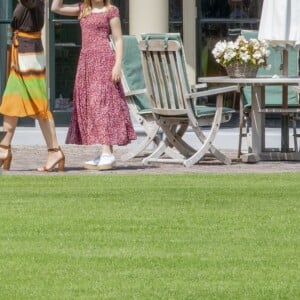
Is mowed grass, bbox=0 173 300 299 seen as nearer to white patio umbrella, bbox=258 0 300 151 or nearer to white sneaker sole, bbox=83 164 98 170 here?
white sneaker sole, bbox=83 164 98 170

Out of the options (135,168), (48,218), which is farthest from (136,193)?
(135,168)

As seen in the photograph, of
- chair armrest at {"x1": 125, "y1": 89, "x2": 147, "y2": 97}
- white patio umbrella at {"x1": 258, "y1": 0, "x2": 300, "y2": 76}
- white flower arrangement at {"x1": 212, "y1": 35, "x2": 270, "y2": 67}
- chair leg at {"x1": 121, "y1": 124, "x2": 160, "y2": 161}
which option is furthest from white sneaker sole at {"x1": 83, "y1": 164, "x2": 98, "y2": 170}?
white patio umbrella at {"x1": 258, "y1": 0, "x2": 300, "y2": 76}

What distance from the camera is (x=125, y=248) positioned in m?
8.59

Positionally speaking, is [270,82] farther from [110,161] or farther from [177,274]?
[177,274]

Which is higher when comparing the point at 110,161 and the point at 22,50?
the point at 22,50

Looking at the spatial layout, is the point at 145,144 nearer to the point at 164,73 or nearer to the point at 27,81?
the point at 164,73

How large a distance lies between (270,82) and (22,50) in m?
2.46

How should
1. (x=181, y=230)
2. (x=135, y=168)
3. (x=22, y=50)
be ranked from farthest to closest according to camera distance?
(x=135, y=168), (x=22, y=50), (x=181, y=230)

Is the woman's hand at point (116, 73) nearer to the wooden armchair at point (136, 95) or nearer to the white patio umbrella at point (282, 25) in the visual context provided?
the wooden armchair at point (136, 95)

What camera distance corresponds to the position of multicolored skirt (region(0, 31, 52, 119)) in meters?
13.0

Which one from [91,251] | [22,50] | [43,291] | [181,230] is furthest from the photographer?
[22,50]

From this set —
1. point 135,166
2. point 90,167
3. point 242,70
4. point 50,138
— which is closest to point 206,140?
point 135,166

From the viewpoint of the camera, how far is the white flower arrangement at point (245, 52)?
47.0 ft

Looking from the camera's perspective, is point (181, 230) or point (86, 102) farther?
point (86, 102)
